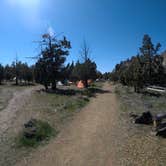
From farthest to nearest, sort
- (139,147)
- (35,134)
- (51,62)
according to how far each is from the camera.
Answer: (51,62) → (35,134) → (139,147)

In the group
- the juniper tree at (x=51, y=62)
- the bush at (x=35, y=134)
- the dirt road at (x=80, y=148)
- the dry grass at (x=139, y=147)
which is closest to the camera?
the dry grass at (x=139, y=147)

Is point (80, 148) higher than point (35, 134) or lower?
lower

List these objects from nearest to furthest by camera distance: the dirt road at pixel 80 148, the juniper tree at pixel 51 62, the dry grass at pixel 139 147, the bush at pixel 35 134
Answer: the dry grass at pixel 139 147 < the dirt road at pixel 80 148 < the bush at pixel 35 134 < the juniper tree at pixel 51 62

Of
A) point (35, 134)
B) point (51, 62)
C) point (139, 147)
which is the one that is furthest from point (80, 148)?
point (51, 62)

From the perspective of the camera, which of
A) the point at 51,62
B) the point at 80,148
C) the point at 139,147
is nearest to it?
the point at 139,147

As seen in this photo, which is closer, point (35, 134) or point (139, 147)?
point (139, 147)

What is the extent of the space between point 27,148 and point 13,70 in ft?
195

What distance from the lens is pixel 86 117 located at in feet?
46.5

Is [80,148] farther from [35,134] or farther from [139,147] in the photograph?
[35,134]

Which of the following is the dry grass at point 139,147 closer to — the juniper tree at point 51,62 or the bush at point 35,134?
the bush at point 35,134

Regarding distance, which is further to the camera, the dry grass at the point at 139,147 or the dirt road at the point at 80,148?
the dirt road at the point at 80,148

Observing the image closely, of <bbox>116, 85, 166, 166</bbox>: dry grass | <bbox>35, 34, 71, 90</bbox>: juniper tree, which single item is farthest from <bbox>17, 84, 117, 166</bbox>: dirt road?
<bbox>35, 34, 71, 90</bbox>: juniper tree

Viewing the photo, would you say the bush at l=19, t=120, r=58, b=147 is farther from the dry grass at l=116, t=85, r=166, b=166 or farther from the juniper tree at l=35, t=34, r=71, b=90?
the juniper tree at l=35, t=34, r=71, b=90

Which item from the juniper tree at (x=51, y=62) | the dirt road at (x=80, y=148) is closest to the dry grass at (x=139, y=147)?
the dirt road at (x=80, y=148)
